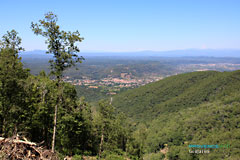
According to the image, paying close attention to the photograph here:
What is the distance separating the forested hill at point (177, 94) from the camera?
60.3 meters

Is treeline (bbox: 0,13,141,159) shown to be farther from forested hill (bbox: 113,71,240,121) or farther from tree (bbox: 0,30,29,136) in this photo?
forested hill (bbox: 113,71,240,121)

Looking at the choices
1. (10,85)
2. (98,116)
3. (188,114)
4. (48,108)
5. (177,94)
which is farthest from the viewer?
(177,94)

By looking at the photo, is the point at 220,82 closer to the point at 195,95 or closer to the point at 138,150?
the point at 195,95

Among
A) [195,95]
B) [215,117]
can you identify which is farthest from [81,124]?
[195,95]

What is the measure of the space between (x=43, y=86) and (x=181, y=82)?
73248mm

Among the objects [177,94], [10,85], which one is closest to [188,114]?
[177,94]

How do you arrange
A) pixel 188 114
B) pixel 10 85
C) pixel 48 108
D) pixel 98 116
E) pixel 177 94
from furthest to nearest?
pixel 177 94, pixel 188 114, pixel 98 116, pixel 48 108, pixel 10 85

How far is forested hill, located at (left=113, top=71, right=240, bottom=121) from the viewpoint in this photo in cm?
6031

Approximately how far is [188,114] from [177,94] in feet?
74.4

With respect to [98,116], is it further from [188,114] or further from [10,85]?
[188,114]

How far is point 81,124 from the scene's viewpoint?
15148mm

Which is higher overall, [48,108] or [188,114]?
[48,108]

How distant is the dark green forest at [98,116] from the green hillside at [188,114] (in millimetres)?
172

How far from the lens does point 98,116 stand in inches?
655
